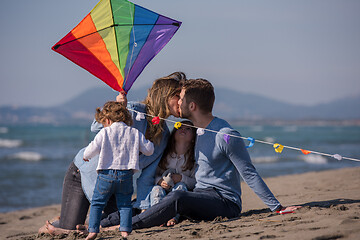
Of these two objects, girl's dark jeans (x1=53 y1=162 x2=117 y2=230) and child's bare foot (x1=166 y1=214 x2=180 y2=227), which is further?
girl's dark jeans (x1=53 y1=162 x2=117 y2=230)

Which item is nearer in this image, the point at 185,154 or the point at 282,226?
the point at 282,226

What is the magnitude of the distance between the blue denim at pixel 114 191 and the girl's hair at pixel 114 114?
448 millimetres

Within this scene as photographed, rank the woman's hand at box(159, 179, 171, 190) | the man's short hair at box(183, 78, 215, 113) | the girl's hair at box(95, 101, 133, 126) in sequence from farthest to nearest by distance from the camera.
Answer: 1. the woman's hand at box(159, 179, 171, 190)
2. the man's short hair at box(183, 78, 215, 113)
3. the girl's hair at box(95, 101, 133, 126)

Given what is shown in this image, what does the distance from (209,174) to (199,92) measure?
792mm

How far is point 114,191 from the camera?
3.71 metres

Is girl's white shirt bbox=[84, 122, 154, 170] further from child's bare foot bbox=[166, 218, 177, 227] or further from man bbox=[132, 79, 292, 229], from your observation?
child's bare foot bbox=[166, 218, 177, 227]

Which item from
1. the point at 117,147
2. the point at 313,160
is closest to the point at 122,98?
the point at 117,147

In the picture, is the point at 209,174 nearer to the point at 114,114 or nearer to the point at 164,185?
the point at 164,185

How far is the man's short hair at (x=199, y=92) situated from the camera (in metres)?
4.16

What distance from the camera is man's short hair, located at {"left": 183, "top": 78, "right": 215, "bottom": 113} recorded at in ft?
13.7

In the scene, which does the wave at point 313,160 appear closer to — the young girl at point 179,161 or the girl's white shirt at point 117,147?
the young girl at point 179,161

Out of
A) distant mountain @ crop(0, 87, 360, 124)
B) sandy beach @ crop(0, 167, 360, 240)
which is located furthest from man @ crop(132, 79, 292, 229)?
distant mountain @ crop(0, 87, 360, 124)

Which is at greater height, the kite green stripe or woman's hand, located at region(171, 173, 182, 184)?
the kite green stripe

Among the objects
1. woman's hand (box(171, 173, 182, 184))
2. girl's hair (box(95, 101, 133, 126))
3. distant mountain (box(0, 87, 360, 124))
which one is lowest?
woman's hand (box(171, 173, 182, 184))
